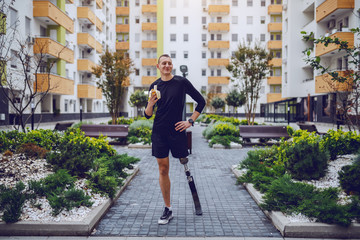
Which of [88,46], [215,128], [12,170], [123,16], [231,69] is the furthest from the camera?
[123,16]

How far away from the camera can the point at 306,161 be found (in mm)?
5816

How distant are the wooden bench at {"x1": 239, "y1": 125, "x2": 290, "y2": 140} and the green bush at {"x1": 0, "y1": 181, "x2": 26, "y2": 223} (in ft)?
35.4

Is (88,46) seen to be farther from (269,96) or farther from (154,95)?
(154,95)

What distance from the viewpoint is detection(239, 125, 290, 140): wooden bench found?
1416 cm

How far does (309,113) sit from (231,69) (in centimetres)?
2145

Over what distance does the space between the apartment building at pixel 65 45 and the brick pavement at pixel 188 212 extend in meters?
14.7

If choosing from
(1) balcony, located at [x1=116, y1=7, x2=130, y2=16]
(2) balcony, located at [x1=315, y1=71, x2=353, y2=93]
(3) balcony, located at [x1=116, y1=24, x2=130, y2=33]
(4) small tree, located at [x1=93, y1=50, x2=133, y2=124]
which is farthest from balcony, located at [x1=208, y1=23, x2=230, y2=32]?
(4) small tree, located at [x1=93, y1=50, x2=133, y2=124]

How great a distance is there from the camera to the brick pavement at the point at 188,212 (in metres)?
4.20

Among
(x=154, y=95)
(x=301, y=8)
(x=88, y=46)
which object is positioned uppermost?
(x=301, y=8)

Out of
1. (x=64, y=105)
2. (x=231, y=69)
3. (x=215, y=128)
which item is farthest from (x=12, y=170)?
(x=64, y=105)

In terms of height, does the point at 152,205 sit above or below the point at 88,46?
below

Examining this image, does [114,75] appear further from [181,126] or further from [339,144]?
[181,126]

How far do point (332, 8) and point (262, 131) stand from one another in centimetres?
1875

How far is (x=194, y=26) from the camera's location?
60625mm
